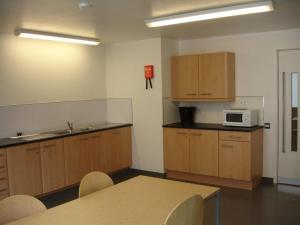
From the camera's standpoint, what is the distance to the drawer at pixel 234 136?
4717 millimetres

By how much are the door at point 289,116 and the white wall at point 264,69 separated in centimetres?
10

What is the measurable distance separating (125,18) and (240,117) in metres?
2.36

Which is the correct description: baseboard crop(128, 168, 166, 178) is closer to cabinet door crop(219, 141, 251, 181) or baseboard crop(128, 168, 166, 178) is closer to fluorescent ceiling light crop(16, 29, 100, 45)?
cabinet door crop(219, 141, 251, 181)

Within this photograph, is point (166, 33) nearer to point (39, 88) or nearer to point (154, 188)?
point (39, 88)

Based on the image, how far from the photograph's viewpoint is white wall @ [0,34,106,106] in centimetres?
472

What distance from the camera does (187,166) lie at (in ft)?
17.4

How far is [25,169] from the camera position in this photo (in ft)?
14.2

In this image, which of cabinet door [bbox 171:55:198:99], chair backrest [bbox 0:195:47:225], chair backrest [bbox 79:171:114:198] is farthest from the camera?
cabinet door [bbox 171:55:198:99]

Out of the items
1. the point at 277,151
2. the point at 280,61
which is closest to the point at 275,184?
the point at 277,151

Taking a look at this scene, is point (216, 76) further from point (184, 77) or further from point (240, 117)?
point (240, 117)

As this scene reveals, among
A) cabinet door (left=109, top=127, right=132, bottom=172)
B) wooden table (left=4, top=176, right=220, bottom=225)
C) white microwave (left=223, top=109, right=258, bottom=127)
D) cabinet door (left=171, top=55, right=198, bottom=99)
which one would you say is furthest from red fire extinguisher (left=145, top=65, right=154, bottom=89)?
wooden table (left=4, top=176, right=220, bottom=225)

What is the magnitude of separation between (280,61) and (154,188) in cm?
341

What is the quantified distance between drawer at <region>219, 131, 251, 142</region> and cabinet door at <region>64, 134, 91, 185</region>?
209cm

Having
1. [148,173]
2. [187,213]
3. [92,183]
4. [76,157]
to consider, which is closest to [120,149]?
[148,173]
